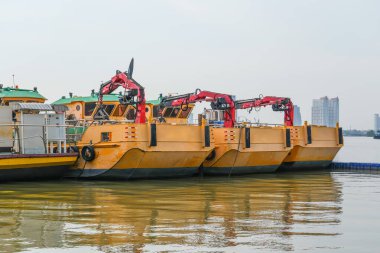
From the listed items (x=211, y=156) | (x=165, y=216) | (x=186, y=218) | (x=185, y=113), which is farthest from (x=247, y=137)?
(x=186, y=218)

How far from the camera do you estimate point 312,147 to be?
2702cm

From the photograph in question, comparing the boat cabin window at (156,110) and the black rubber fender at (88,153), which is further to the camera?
the boat cabin window at (156,110)

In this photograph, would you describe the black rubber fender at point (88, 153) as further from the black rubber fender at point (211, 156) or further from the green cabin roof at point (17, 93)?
the green cabin roof at point (17, 93)

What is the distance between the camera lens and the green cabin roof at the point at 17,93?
78.2 feet

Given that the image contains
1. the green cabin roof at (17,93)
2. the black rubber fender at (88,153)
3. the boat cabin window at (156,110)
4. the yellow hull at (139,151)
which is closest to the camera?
the yellow hull at (139,151)

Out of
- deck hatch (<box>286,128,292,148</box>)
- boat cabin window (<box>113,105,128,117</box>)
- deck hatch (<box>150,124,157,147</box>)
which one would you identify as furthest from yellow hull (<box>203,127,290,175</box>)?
boat cabin window (<box>113,105,128,117</box>)

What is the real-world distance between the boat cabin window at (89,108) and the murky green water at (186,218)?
831 centimetres

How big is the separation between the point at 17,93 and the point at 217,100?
27.1 ft

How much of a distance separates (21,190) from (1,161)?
1879mm

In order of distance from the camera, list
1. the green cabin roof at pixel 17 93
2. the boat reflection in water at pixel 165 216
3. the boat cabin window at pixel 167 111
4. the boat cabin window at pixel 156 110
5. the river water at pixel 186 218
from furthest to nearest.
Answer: the boat cabin window at pixel 156 110, the boat cabin window at pixel 167 111, the green cabin roof at pixel 17 93, the boat reflection in water at pixel 165 216, the river water at pixel 186 218

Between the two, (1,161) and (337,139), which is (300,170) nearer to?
(337,139)

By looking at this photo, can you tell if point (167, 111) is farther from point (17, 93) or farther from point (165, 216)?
point (165, 216)

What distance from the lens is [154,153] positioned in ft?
64.1

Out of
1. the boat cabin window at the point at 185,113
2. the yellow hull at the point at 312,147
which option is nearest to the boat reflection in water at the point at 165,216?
the yellow hull at the point at 312,147
